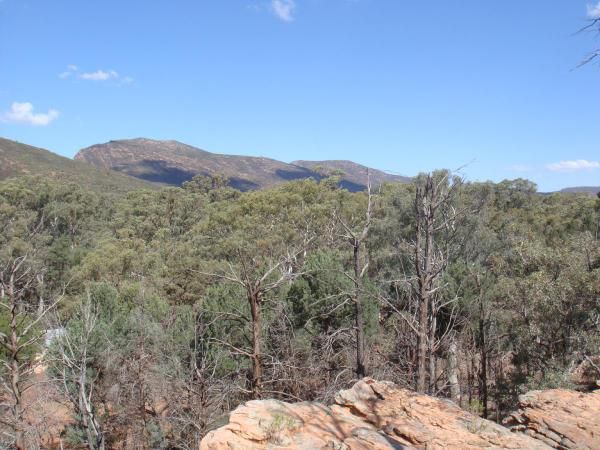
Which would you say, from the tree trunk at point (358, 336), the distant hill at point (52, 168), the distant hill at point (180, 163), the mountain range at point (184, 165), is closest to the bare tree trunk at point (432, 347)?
the tree trunk at point (358, 336)

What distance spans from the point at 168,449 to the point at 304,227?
15.3 meters

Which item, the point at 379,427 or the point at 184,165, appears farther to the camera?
the point at 184,165

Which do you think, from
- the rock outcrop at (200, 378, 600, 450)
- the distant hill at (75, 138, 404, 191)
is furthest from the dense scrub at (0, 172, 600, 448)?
the distant hill at (75, 138, 404, 191)

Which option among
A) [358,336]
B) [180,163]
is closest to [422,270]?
[358,336]

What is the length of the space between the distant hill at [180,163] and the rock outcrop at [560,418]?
140 metres

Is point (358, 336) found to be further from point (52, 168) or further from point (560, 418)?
point (52, 168)

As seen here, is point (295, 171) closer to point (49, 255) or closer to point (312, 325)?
point (49, 255)

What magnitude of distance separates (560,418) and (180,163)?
167713mm

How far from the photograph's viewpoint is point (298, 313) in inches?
643

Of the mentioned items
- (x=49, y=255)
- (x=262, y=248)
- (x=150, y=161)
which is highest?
(x=150, y=161)

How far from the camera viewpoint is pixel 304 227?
27.2 m

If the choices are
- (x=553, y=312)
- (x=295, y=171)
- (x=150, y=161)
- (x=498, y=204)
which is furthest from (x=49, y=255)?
(x=295, y=171)

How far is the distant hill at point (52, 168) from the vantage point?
75.9m

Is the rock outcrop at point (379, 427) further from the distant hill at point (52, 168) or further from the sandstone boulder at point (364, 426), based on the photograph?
the distant hill at point (52, 168)
